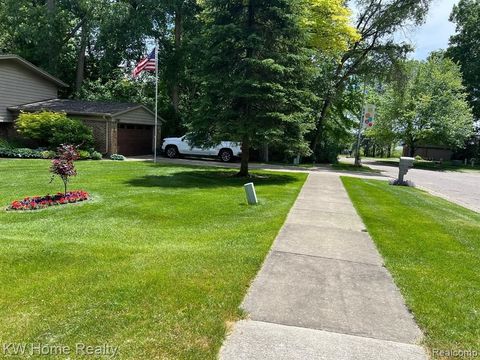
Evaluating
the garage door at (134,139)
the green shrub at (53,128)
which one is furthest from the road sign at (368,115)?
the green shrub at (53,128)

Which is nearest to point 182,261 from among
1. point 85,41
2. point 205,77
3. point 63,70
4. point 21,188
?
A: point 21,188

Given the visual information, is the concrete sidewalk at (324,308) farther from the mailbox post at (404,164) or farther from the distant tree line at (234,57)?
the mailbox post at (404,164)

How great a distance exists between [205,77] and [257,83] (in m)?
2.14

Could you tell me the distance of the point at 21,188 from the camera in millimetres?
10492

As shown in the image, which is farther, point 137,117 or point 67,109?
point 137,117

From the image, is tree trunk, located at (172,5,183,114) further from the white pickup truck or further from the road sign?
the road sign

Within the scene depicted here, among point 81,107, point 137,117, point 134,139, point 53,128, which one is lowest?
point 134,139

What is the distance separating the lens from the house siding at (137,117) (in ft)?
72.7

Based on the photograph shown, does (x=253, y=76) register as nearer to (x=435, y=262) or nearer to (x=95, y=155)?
(x=435, y=262)

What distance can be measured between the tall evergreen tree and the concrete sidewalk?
7.98 meters

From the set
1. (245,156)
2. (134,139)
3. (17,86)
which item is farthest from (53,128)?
(245,156)

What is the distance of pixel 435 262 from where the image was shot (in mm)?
5492

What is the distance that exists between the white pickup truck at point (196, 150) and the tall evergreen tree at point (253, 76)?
29.1 feet

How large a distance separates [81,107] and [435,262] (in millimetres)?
21365
